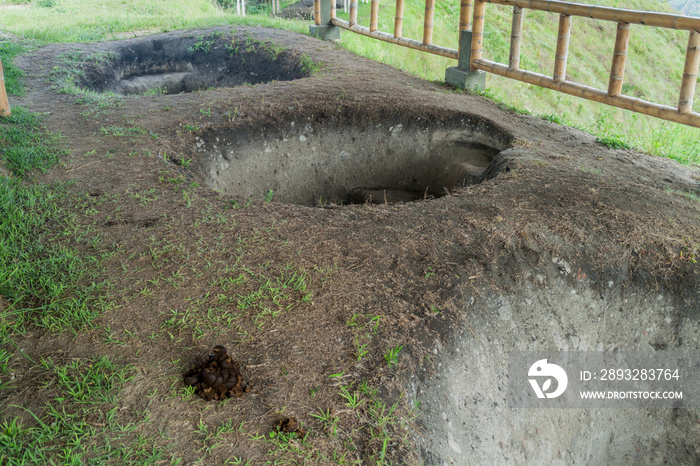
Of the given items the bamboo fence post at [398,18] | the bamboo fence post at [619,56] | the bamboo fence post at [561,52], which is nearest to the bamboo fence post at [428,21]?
the bamboo fence post at [398,18]

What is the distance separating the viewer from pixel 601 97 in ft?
18.8

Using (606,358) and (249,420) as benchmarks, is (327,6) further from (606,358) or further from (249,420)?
(249,420)

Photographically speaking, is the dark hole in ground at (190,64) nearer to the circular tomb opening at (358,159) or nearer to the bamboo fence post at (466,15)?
the bamboo fence post at (466,15)

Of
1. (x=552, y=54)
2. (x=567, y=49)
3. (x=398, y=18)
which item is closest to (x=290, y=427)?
(x=567, y=49)

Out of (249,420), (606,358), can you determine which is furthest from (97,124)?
(606,358)

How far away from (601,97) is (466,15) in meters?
2.52

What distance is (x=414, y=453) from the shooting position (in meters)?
2.37

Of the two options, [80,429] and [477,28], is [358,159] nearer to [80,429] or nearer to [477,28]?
[477,28]

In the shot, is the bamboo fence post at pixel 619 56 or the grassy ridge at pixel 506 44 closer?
the bamboo fence post at pixel 619 56

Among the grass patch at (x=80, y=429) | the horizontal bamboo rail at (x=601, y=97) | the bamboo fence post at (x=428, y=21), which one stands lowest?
the grass patch at (x=80, y=429)

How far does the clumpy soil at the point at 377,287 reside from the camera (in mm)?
2525
